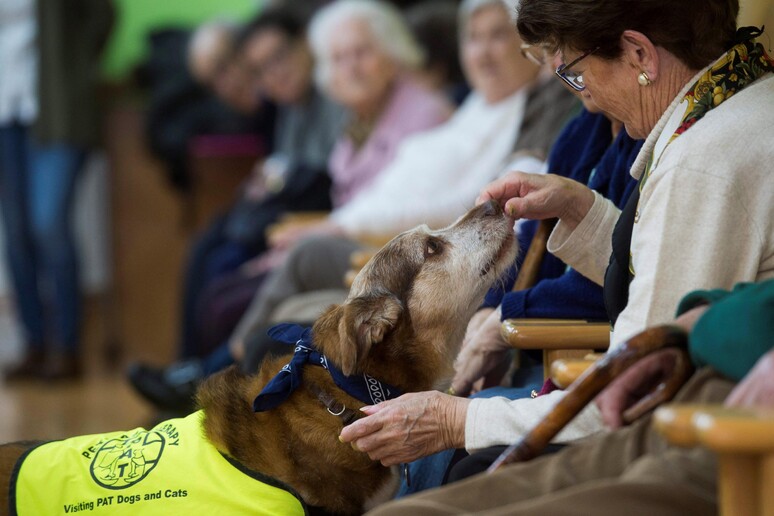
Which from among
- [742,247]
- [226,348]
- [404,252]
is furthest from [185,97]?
[742,247]

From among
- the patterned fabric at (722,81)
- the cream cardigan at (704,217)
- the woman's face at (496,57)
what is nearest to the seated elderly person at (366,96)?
the woman's face at (496,57)

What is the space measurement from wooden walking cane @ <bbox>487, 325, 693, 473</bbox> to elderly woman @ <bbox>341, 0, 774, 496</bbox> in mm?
56

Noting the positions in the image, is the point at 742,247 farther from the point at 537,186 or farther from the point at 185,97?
the point at 185,97

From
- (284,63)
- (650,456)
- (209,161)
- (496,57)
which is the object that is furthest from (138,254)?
(650,456)

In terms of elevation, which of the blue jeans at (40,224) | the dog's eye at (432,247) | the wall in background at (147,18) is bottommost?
the blue jeans at (40,224)

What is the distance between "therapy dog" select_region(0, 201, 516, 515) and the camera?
1.86 metres

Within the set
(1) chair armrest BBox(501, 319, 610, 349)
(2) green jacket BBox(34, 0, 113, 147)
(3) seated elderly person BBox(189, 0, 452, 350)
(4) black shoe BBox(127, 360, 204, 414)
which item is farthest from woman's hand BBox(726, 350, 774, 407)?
(2) green jacket BBox(34, 0, 113, 147)

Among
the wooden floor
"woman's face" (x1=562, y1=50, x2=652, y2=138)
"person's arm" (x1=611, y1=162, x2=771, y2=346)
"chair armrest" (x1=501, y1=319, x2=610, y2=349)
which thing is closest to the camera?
"person's arm" (x1=611, y1=162, x2=771, y2=346)

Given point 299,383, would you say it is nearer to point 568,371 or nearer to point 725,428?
point 568,371

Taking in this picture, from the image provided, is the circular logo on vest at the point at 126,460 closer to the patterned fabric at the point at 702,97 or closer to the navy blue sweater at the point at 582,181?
the navy blue sweater at the point at 582,181

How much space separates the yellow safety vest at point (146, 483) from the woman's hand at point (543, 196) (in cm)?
71

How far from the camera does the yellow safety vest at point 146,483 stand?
1.84 m

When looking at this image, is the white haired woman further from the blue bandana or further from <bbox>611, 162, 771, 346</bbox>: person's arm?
<bbox>611, 162, 771, 346</bbox>: person's arm

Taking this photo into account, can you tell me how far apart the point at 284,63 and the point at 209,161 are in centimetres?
98
